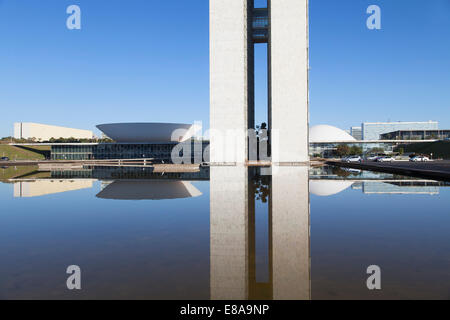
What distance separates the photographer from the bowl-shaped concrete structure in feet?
147

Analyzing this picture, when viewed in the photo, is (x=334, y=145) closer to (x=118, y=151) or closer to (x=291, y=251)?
(x=118, y=151)

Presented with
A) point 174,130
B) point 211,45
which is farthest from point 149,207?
point 174,130

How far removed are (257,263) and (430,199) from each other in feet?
23.3

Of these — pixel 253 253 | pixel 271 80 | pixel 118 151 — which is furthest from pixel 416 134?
pixel 253 253

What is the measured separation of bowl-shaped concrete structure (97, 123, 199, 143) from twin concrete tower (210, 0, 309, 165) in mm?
14412

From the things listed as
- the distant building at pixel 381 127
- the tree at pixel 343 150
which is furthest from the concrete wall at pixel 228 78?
the distant building at pixel 381 127

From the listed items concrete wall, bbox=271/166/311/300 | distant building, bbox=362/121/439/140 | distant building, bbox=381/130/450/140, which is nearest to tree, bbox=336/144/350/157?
distant building, bbox=381/130/450/140

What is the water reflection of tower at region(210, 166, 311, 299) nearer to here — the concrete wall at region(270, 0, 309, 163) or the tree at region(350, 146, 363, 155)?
the concrete wall at region(270, 0, 309, 163)

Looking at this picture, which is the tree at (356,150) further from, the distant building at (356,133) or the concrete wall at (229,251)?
the distant building at (356,133)

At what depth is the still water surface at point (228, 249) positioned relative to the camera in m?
3.16

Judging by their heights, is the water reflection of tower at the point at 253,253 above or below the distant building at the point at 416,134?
below

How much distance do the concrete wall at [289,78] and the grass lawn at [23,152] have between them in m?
50.1

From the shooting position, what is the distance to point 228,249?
4.46 metres

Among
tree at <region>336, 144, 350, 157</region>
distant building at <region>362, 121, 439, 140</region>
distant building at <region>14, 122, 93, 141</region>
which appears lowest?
tree at <region>336, 144, 350, 157</region>
